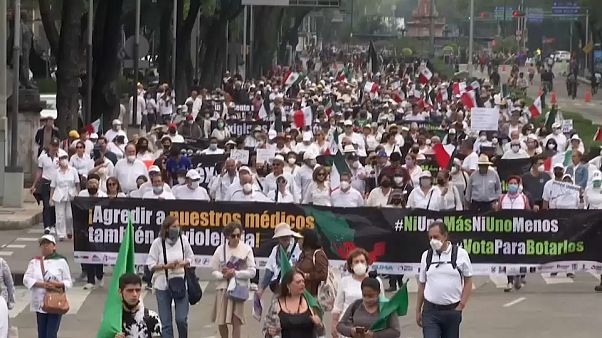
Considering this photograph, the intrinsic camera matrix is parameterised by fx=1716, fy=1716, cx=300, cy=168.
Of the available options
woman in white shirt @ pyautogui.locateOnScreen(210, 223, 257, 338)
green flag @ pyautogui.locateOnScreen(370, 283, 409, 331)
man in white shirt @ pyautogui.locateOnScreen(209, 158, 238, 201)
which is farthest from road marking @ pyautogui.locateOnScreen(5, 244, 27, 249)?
green flag @ pyautogui.locateOnScreen(370, 283, 409, 331)

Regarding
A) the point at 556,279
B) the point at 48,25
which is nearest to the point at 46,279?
the point at 556,279

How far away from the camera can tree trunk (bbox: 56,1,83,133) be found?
35312 mm

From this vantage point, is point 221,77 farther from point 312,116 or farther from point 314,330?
point 314,330

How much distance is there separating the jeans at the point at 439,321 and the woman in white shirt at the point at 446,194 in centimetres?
725

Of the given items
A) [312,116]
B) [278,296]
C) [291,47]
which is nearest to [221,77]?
[312,116]

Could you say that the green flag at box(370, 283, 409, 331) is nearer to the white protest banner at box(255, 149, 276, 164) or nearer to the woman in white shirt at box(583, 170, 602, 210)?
the woman in white shirt at box(583, 170, 602, 210)

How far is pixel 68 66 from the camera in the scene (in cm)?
3575

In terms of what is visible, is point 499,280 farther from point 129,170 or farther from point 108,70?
point 108,70

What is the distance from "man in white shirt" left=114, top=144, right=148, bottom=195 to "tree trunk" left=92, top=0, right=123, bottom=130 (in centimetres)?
1438

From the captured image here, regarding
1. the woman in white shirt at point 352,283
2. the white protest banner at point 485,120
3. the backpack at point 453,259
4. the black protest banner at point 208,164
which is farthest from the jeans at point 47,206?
the white protest banner at point 485,120

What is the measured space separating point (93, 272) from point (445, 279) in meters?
7.69

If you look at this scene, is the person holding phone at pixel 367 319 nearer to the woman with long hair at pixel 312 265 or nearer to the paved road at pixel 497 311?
the woman with long hair at pixel 312 265

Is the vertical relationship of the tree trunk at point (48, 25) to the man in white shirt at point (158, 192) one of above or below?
above

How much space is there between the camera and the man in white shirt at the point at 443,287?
14.4 metres
